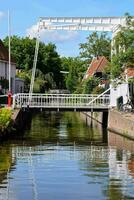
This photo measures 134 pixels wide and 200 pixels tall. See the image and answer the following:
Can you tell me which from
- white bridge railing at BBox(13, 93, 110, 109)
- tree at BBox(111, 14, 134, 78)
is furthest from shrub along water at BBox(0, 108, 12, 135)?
white bridge railing at BBox(13, 93, 110, 109)

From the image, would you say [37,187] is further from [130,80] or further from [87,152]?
[130,80]

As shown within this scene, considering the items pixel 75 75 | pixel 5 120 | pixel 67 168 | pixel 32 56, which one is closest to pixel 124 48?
pixel 5 120

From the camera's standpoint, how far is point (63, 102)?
60.6 m

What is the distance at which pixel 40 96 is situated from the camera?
59.5m

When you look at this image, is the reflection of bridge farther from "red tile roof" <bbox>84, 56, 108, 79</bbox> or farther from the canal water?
"red tile roof" <bbox>84, 56, 108, 79</bbox>

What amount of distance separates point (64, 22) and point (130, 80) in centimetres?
1111

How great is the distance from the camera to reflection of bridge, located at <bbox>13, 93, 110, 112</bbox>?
5769cm

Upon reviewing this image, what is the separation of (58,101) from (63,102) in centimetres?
169

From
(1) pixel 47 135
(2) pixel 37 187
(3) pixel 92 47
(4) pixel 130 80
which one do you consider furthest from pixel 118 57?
(3) pixel 92 47

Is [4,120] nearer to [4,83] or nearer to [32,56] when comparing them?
[4,83]

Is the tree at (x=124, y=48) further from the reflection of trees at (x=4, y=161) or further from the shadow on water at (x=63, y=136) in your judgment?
the reflection of trees at (x=4, y=161)

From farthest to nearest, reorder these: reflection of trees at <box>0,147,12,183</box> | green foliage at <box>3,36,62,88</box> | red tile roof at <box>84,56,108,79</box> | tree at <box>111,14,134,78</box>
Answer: green foliage at <box>3,36,62,88</box> → red tile roof at <box>84,56,108,79</box> → tree at <box>111,14,134,78</box> → reflection of trees at <box>0,147,12,183</box>

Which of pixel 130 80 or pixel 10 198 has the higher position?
pixel 130 80

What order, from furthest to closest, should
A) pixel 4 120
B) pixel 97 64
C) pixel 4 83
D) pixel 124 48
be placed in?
pixel 97 64
pixel 4 83
pixel 124 48
pixel 4 120
